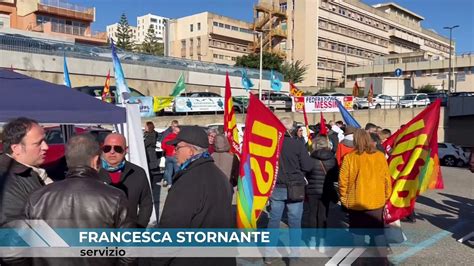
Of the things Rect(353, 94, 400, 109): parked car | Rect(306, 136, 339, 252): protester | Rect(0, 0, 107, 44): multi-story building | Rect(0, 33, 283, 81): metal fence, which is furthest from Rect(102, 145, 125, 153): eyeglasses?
Rect(0, 0, 107, 44): multi-story building

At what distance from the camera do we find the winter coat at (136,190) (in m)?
3.99

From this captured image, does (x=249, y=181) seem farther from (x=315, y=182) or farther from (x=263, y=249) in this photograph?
(x=315, y=182)

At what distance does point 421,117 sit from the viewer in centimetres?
599

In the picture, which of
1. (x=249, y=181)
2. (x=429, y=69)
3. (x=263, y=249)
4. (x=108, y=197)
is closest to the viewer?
(x=108, y=197)

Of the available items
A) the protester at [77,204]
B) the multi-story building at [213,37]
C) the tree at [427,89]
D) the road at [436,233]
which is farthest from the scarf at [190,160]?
the multi-story building at [213,37]

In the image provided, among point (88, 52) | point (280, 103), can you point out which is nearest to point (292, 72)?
point (280, 103)

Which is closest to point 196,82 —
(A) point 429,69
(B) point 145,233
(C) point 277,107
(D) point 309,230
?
(C) point 277,107

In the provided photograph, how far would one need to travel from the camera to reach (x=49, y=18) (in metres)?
55.8

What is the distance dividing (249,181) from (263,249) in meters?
1.65

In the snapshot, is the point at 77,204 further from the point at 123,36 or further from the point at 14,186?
the point at 123,36

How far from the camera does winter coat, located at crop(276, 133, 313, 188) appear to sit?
568 cm

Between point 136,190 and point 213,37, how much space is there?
74737 mm

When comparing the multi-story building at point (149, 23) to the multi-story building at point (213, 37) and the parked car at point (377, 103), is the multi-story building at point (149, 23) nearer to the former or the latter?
the multi-story building at point (213, 37)

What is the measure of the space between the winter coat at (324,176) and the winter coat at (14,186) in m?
4.02
